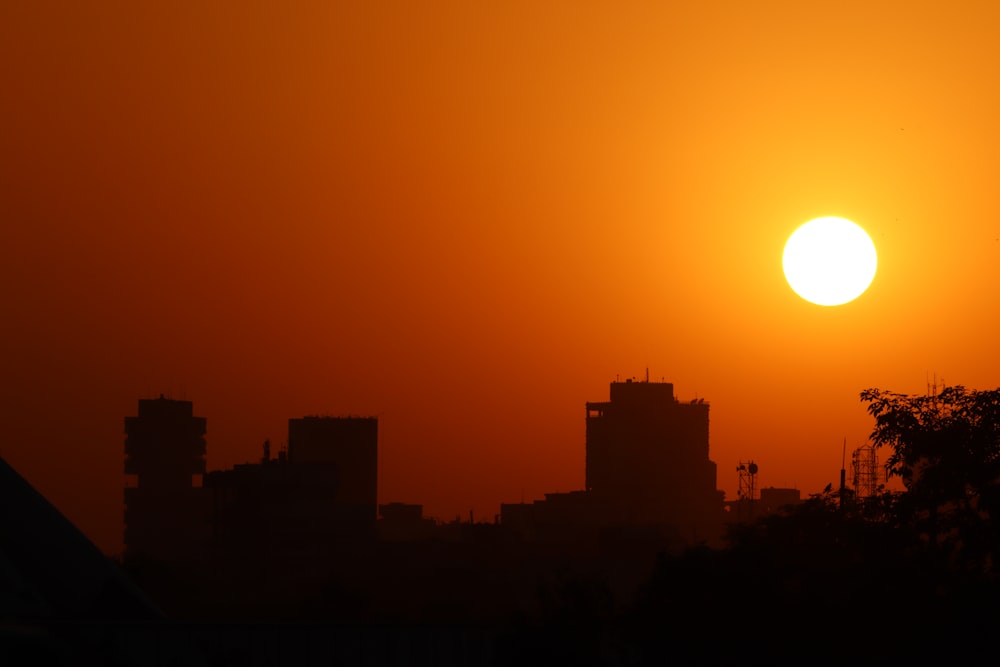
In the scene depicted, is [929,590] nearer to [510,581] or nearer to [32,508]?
[32,508]

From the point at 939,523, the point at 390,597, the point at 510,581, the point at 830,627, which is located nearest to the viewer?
the point at 830,627

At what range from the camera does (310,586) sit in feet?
602

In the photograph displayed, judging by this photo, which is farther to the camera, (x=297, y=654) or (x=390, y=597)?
(x=390, y=597)

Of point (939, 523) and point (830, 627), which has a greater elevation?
point (939, 523)

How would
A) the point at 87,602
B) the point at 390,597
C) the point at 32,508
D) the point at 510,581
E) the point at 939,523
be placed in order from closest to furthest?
the point at 939,523
the point at 87,602
the point at 32,508
the point at 390,597
the point at 510,581

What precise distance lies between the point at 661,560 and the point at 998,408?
31.2 feet


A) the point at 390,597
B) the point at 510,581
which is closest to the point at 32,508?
the point at 390,597

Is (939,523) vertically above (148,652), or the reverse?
(939,523)

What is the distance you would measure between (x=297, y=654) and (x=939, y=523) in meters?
16.4

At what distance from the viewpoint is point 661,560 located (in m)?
42.2

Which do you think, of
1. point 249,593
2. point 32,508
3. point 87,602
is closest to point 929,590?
point 87,602

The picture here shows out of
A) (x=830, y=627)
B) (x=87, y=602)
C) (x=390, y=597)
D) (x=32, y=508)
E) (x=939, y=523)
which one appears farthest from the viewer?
(x=390, y=597)

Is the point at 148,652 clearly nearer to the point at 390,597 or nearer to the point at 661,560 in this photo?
the point at 661,560

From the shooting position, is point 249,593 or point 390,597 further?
point 249,593
